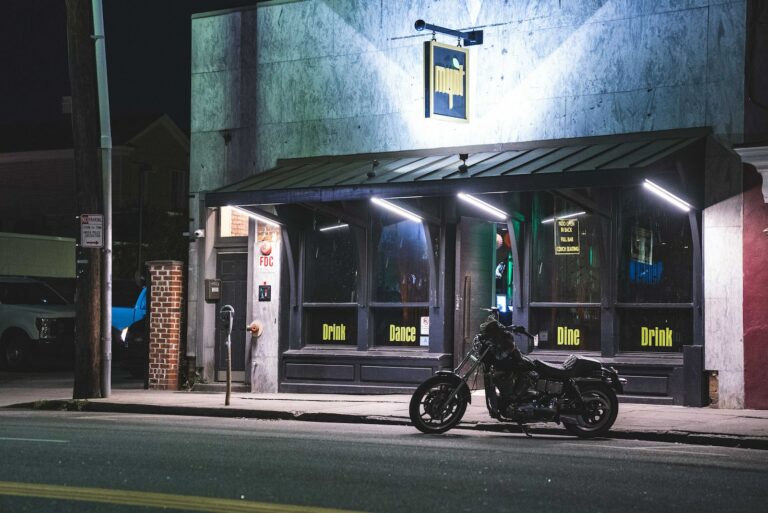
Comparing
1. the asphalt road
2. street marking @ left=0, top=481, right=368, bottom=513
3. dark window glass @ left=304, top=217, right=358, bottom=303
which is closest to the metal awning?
dark window glass @ left=304, top=217, right=358, bottom=303

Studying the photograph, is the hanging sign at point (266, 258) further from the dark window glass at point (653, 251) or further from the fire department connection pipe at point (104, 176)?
the dark window glass at point (653, 251)

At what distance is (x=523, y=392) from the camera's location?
13.2 metres

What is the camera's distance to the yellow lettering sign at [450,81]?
17.5 m

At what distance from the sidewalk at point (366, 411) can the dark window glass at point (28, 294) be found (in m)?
7.11

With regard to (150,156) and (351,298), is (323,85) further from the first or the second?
(150,156)

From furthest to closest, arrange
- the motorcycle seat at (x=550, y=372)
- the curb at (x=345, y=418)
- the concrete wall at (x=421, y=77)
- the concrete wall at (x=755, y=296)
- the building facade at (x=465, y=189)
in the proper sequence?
the concrete wall at (x=421, y=77)
the building facade at (x=465, y=189)
the concrete wall at (x=755, y=296)
the motorcycle seat at (x=550, y=372)
the curb at (x=345, y=418)

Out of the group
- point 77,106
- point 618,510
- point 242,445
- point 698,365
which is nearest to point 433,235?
point 698,365

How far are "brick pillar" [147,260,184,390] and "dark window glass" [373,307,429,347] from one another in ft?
12.5

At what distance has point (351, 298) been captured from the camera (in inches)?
761

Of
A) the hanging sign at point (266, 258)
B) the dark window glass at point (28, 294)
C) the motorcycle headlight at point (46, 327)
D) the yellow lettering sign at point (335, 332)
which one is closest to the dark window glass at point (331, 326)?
the yellow lettering sign at point (335, 332)

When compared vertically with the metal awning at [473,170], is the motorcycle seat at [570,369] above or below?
below

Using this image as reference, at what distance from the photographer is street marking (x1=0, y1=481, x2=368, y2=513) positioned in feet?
25.2

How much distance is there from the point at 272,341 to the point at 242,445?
8.36 meters

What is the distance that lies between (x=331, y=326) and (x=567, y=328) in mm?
4055
